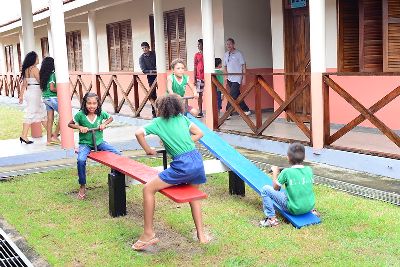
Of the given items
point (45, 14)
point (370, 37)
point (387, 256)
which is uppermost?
point (45, 14)

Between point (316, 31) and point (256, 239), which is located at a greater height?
point (316, 31)

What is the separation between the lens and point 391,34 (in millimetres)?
8969

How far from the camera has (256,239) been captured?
504 cm

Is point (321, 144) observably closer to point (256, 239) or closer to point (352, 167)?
point (352, 167)

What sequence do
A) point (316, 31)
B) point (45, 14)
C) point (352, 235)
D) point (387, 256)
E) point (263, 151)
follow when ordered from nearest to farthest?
point (387, 256), point (352, 235), point (316, 31), point (263, 151), point (45, 14)

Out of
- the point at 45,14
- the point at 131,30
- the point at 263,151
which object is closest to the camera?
the point at 263,151

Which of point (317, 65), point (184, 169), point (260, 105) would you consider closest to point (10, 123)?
point (260, 105)

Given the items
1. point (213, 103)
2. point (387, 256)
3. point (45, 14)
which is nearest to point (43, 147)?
point (213, 103)

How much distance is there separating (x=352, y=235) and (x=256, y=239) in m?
0.83

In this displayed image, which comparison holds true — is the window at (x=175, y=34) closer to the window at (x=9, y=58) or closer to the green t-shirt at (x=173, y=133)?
the green t-shirt at (x=173, y=133)

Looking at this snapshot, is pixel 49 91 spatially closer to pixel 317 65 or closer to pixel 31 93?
pixel 31 93

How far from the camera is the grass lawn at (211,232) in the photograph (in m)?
4.62

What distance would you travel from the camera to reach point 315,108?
8.20 meters

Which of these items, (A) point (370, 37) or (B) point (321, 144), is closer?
(B) point (321, 144)
